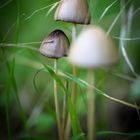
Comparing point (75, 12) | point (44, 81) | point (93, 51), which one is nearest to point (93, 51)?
point (93, 51)

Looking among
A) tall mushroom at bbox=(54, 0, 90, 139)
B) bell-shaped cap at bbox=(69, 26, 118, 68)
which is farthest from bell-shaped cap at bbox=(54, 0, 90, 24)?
bell-shaped cap at bbox=(69, 26, 118, 68)

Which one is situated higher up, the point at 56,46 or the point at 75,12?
the point at 75,12

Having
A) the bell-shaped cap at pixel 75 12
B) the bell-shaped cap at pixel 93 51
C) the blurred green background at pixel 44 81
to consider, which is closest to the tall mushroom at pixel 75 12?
the bell-shaped cap at pixel 75 12

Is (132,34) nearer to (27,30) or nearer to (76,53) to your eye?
(27,30)

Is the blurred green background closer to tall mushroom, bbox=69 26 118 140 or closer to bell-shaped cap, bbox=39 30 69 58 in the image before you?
bell-shaped cap, bbox=39 30 69 58

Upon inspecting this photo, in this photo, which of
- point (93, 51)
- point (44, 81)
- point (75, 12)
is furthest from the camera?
point (44, 81)

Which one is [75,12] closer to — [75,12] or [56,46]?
[75,12]

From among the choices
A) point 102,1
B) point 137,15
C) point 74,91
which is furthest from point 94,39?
point 137,15
